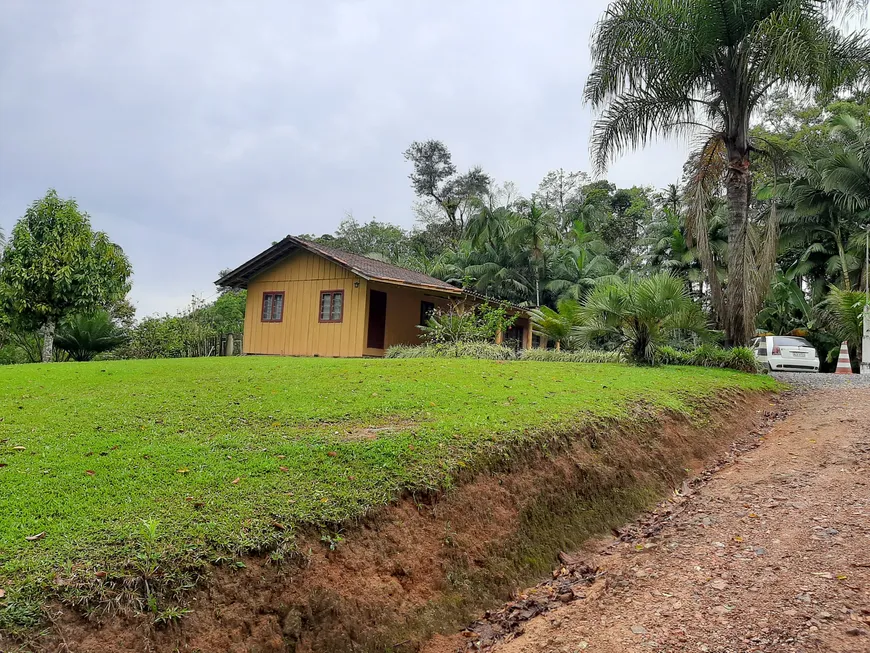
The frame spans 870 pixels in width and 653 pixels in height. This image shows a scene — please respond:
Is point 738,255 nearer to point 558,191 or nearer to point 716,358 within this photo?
point 716,358

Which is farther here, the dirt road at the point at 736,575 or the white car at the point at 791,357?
the white car at the point at 791,357

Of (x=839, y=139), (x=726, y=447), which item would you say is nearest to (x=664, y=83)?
(x=726, y=447)

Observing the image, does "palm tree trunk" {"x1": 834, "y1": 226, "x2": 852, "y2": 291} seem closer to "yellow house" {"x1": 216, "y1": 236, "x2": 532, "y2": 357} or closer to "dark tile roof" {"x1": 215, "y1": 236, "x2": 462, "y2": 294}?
"yellow house" {"x1": 216, "y1": 236, "x2": 532, "y2": 357}

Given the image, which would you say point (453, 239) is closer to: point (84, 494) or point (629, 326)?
point (629, 326)

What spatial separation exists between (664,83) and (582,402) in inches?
411

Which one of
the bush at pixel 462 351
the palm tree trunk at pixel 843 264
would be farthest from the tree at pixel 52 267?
the palm tree trunk at pixel 843 264

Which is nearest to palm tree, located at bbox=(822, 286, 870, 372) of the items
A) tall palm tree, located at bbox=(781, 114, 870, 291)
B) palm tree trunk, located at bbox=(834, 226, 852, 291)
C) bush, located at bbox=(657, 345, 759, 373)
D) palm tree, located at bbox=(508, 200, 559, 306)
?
palm tree trunk, located at bbox=(834, 226, 852, 291)

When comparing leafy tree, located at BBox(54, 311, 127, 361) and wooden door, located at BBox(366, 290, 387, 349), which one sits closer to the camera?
wooden door, located at BBox(366, 290, 387, 349)

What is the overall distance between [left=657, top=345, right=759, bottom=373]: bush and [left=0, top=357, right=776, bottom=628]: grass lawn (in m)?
5.19

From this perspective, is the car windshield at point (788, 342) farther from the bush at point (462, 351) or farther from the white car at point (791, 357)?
the bush at point (462, 351)

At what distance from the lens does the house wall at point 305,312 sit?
18219 millimetres

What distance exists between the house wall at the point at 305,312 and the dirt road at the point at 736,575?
1329cm

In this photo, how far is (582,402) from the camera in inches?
291

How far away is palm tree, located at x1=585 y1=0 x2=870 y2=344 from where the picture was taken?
1212 centimetres
